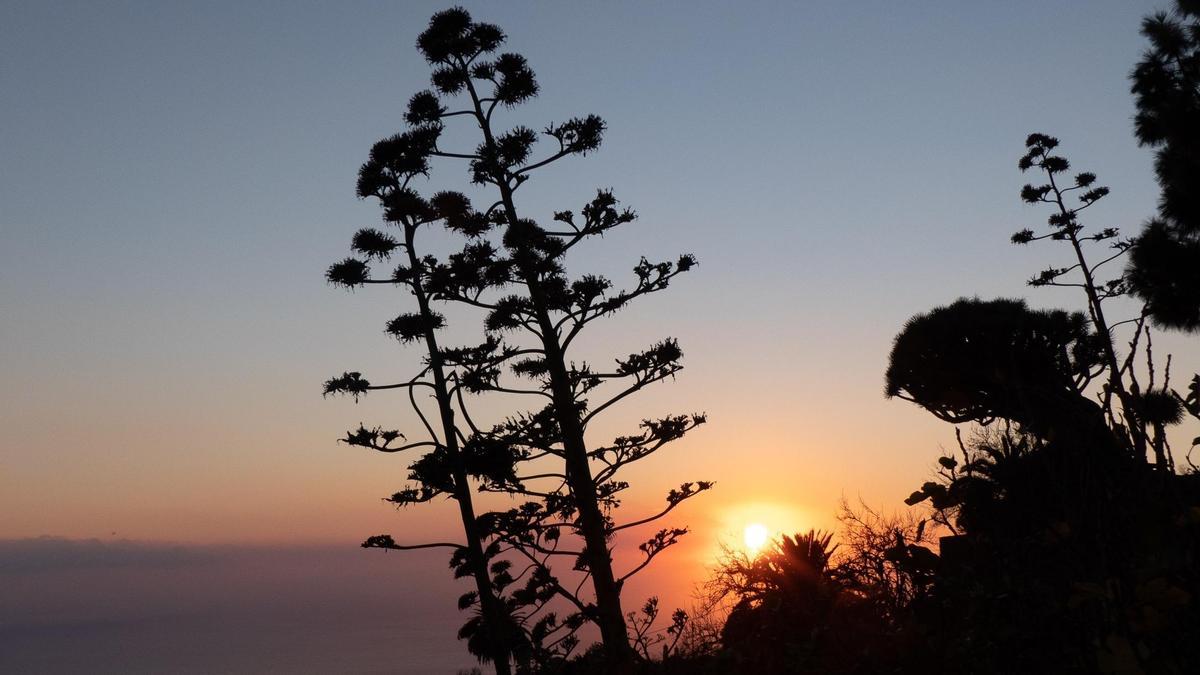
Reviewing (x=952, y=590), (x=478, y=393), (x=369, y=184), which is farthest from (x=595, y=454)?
(x=952, y=590)

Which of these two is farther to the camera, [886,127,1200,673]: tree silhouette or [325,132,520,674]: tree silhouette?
[325,132,520,674]: tree silhouette

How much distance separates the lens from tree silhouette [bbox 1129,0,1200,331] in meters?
18.5

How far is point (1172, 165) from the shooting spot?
754 inches

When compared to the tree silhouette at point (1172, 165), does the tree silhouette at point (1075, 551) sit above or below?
below

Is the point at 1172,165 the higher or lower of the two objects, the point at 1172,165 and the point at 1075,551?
the higher

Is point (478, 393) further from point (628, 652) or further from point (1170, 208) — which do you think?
point (1170, 208)

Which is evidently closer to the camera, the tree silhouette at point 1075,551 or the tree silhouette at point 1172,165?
the tree silhouette at point 1075,551

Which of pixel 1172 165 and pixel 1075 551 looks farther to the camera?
pixel 1172 165

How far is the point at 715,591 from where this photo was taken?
2061 cm

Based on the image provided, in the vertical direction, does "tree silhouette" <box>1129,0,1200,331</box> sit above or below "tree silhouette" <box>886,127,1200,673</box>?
above

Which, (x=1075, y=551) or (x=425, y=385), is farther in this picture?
(x=425, y=385)

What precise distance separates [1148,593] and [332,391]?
1753 cm

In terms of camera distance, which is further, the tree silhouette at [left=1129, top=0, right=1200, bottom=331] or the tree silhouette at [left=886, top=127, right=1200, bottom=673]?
the tree silhouette at [left=1129, top=0, right=1200, bottom=331]

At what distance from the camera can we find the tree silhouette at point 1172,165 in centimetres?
1845
